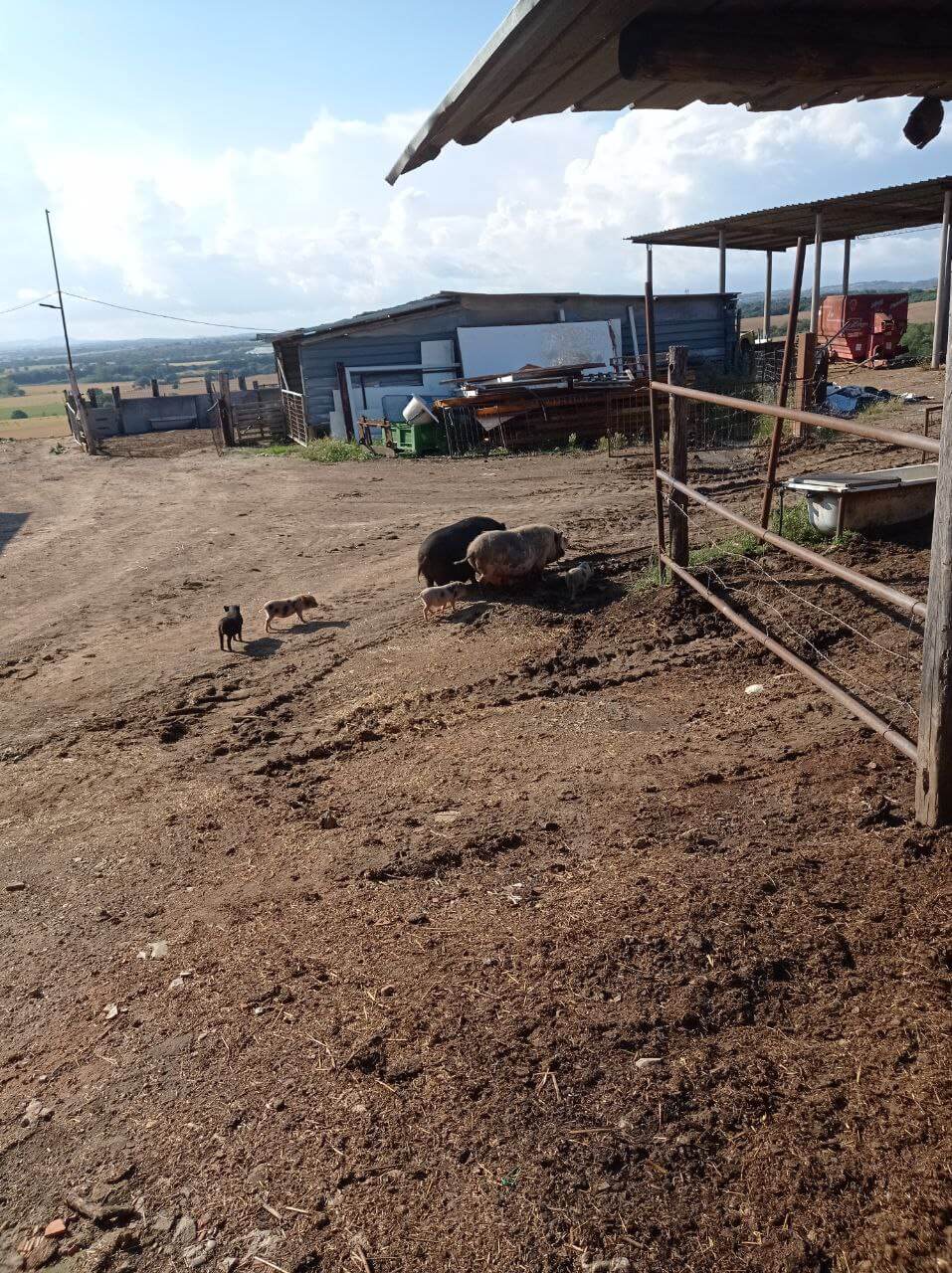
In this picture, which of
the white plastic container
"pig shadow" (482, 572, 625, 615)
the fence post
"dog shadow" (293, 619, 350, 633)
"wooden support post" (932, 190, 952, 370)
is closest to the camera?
the fence post

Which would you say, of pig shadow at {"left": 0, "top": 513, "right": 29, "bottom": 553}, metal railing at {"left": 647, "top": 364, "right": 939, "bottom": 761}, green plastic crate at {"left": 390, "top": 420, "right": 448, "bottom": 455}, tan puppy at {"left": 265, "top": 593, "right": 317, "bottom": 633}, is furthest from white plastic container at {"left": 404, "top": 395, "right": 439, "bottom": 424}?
metal railing at {"left": 647, "top": 364, "right": 939, "bottom": 761}

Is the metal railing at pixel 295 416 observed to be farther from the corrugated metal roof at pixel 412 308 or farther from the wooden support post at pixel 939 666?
the wooden support post at pixel 939 666

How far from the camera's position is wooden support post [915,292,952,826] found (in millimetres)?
3086

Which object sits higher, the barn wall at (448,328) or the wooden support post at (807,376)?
the barn wall at (448,328)

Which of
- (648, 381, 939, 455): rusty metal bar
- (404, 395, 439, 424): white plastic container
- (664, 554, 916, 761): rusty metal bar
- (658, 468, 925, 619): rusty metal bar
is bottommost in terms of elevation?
(664, 554, 916, 761): rusty metal bar

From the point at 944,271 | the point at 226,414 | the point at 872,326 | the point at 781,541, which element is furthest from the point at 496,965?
the point at 226,414

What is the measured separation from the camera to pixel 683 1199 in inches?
86.3

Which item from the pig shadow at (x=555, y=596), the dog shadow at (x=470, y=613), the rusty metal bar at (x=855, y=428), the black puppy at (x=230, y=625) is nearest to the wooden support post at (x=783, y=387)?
the rusty metal bar at (x=855, y=428)

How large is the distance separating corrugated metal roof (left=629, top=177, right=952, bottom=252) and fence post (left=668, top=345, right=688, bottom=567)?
36.9 feet

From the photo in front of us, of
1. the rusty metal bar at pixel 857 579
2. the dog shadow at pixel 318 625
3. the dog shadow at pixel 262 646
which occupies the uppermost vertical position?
the rusty metal bar at pixel 857 579

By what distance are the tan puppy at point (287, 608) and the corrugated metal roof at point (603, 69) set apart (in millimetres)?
6099

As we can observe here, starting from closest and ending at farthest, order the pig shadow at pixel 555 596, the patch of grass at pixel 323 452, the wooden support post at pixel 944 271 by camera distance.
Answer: the pig shadow at pixel 555 596
the wooden support post at pixel 944 271
the patch of grass at pixel 323 452

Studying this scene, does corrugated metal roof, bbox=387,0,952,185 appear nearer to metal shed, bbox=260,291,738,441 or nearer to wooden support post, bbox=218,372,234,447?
metal shed, bbox=260,291,738,441

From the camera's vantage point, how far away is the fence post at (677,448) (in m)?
6.95
